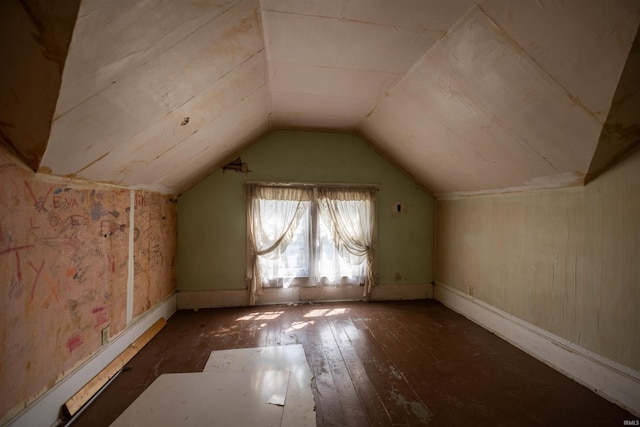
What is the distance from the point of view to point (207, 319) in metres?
3.85

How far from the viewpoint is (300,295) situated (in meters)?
4.50

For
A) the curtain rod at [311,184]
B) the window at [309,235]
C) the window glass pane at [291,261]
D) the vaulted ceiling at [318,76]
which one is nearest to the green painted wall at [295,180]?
the curtain rod at [311,184]

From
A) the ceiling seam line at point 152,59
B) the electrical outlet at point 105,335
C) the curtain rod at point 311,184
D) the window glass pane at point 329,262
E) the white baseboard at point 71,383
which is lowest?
the white baseboard at point 71,383

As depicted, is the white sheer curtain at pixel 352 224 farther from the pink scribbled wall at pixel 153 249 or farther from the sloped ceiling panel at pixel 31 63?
the sloped ceiling panel at pixel 31 63

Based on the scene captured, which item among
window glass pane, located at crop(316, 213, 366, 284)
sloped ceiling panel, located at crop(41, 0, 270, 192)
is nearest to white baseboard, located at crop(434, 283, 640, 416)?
window glass pane, located at crop(316, 213, 366, 284)

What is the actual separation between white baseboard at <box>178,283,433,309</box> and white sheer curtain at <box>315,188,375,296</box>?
10.5 inches

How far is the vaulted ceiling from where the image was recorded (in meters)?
1.28

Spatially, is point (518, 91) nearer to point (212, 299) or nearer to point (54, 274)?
point (54, 274)

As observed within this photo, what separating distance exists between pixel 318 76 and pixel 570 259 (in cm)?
279

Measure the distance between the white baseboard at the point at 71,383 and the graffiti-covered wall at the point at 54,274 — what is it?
0.17ft

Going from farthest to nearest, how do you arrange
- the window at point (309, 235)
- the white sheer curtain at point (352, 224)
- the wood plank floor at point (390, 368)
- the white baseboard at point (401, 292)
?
the white baseboard at point (401, 292)
the white sheer curtain at point (352, 224)
the window at point (309, 235)
the wood plank floor at point (390, 368)

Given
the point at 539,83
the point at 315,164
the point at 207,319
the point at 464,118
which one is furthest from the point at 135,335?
the point at 539,83

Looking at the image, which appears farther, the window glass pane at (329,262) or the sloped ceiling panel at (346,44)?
the window glass pane at (329,262)

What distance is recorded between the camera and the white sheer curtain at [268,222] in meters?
4.30
